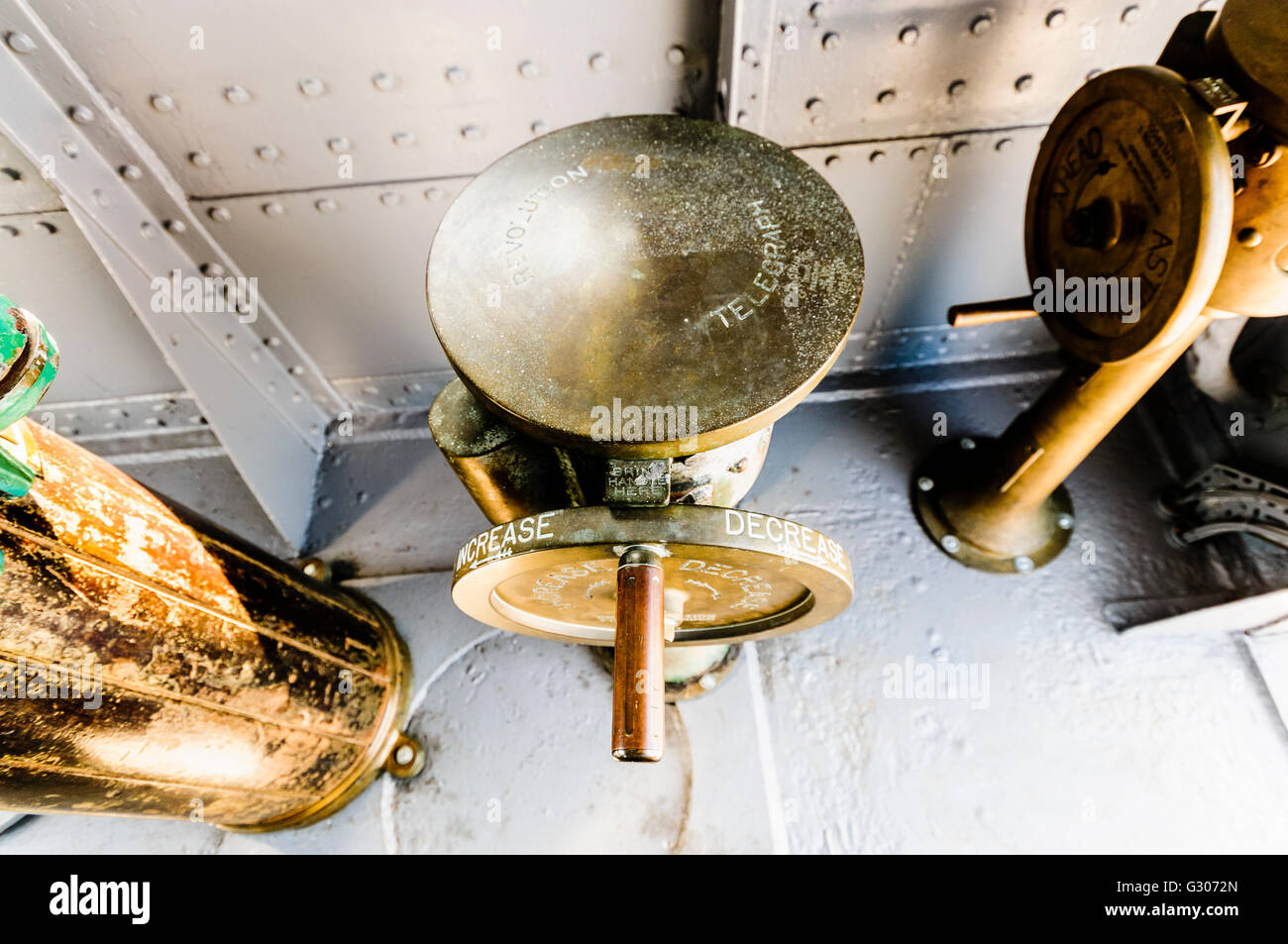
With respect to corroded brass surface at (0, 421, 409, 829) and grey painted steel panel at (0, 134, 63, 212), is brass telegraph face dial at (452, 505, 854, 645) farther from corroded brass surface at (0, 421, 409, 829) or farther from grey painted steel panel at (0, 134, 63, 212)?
grey painted steel panel at (0, 134, 63, 212)

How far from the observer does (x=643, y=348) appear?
977 mm

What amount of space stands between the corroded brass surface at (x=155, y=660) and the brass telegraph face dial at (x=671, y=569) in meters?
0.53

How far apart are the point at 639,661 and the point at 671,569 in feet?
0.72

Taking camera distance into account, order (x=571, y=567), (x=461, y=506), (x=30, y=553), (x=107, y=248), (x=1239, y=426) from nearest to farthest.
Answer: (x=30, y=553) < (x=571, y=567) < (x=107, y=248) < (x=1239, y=426) < (x=461, y=506)

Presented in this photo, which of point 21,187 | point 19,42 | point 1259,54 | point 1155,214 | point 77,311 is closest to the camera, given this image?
point 1259,54

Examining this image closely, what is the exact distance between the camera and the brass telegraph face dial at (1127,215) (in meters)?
1.10

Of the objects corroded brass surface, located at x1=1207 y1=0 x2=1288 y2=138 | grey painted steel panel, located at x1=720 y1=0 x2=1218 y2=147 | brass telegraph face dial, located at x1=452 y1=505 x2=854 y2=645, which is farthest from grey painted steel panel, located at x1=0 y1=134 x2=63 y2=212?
corroded brass surface, located at x1=1207 y1=0 x2=1288 y2=138

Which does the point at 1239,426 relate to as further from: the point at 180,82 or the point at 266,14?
the point at 180,82

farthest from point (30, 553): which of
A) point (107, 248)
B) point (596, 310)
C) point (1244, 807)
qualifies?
point (1244, 807)

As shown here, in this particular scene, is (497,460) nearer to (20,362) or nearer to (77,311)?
(20,362)

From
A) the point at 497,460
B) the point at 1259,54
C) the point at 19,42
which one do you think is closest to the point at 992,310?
the point at 1259,54
